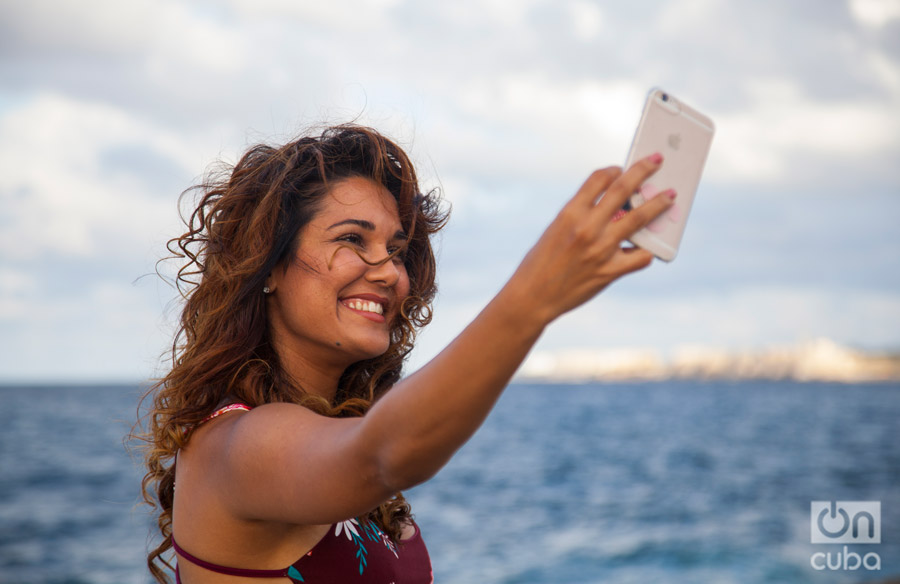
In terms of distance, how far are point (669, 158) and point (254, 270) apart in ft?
3.81

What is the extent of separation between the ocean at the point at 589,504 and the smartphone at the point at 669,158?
7.39 feet

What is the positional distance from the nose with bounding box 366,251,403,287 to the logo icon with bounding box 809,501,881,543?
14823 millimetres

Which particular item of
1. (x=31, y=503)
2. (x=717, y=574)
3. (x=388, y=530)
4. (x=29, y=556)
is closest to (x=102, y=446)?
(x=31, y=503)

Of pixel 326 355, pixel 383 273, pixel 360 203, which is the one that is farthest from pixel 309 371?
pixel 360 203

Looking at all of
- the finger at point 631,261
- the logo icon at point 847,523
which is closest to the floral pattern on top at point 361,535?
the finger at point 631,261

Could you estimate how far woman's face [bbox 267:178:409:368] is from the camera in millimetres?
1982

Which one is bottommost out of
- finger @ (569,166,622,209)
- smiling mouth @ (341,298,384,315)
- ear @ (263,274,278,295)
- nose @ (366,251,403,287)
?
finger @ (569,166,622,209)

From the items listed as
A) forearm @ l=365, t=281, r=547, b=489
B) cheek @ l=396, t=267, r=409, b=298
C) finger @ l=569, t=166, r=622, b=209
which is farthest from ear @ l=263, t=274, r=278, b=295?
finger @ l=569, t=166, r=622, b=209

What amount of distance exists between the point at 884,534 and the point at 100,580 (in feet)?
46.8

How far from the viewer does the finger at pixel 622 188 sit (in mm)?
1124

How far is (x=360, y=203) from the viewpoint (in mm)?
2102

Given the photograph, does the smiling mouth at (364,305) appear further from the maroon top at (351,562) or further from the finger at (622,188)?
the finger at (622,188)

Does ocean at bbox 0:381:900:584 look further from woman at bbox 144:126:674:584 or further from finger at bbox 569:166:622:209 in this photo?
finger at bbox 569:166:622:209

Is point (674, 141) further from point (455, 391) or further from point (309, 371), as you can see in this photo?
point (309, 371)
